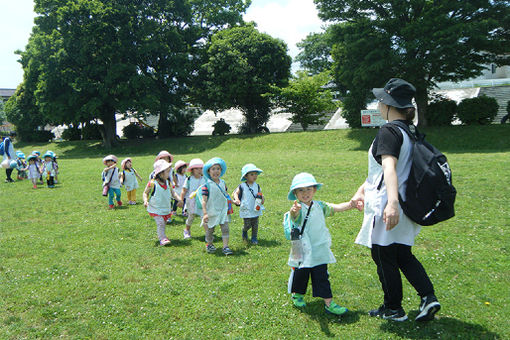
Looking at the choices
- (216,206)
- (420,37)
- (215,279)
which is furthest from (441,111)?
(215,279)

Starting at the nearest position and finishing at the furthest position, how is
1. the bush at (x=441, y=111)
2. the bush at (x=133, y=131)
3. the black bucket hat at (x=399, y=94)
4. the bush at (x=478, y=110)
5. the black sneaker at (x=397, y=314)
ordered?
the black bucket hat at (x=399, y=94) < the black sneaker at (x=397, y=314) < the bush at (x=478, y=110) < the bush at (x=441, y=111) < the bush at (x=133, y=131)

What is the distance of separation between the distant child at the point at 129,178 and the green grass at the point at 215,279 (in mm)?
1117

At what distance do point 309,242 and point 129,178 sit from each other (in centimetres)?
911

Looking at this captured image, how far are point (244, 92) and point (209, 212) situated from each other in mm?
30770

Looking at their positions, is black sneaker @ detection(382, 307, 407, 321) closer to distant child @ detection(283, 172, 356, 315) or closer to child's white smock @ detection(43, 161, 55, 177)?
distant child @ detection(283, 172, 356, 315)

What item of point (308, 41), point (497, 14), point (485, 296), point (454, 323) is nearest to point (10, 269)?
point (454, 323)

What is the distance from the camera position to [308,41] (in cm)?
6844

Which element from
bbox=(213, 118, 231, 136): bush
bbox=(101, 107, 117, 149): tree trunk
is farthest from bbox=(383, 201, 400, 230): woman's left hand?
bbox=(101, 107, 117, 149): tree trunk

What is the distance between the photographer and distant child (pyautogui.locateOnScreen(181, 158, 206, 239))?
27.4 feet

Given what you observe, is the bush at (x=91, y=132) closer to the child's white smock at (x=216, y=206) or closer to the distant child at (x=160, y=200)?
the distant child at (x=160, y=200)

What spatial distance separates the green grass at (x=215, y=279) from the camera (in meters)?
4.50

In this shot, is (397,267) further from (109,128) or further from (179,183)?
(109,128)

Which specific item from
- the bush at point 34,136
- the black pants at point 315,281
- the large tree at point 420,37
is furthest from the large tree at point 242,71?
the black pants at point 315,281

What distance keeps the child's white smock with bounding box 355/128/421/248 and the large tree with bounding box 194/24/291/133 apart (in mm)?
32393
